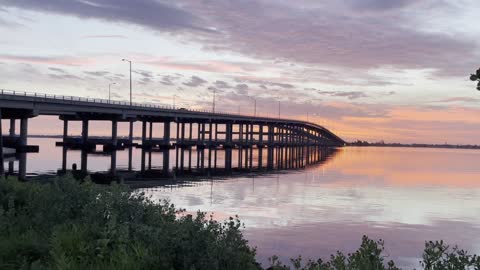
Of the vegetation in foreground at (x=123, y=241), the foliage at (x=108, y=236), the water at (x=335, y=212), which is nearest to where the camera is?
the vegetation in foreground at (x=123, y=241)

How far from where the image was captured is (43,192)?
48.1 ft

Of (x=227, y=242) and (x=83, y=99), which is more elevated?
(x=83, y=99)

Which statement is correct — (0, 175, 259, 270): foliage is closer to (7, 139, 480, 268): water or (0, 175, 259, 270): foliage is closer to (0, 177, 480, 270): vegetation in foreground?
(0, 177, 480, 270): vegetation in foreground

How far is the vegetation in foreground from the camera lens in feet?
24.0

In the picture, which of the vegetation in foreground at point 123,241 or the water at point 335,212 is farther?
the water at point 335,212

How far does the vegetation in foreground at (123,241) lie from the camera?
7.31 meters

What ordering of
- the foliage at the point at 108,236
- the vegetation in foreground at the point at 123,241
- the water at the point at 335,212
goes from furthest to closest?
the water at the point at 335,212 → the foliage at the point at 108,236 → the vegetation in foreground at the point at 123,241

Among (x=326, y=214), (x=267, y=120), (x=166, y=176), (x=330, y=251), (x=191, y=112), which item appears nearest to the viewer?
(x=330, y=251)

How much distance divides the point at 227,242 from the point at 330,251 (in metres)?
12.4

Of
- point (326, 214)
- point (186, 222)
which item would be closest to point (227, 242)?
point (186, 222)

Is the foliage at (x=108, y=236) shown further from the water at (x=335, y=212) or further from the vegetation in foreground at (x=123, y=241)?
the water at (x=335, y=212)

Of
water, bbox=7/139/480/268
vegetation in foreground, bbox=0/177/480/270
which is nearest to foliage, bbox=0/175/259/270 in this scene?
vegetation in foreground, bbox=0/177/480/270

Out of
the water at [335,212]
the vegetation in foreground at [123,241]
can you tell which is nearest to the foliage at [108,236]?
the vegetation in foreground at [123,241]

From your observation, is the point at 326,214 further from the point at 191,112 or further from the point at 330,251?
the point at 191,112
